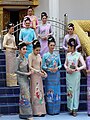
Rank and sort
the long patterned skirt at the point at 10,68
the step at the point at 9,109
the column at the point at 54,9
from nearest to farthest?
1. the step at the point at 9,109
2. the long patterned skirt at the point at 10,68
3. the column at the point at 54,9

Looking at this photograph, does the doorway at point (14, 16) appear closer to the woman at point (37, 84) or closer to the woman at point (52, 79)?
the woman at point (52, 79)

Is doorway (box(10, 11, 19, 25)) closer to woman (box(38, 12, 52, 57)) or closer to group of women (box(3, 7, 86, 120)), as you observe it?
woman (box(38, 12, 52, 57))

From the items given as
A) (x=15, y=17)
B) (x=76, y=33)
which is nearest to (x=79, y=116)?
(x=76, y=33)

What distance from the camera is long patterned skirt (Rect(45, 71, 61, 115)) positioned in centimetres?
756

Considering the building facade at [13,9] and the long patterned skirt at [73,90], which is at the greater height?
the building facade at [13,9]

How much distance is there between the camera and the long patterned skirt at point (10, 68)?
27.7 feet

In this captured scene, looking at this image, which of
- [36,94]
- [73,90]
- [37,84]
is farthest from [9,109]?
[73,90]

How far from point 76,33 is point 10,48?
84.2 inches

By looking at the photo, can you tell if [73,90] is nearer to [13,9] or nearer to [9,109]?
[9,109]

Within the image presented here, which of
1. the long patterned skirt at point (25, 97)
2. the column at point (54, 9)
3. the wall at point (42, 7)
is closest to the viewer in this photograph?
the long patterned skirt at point (25, 97)

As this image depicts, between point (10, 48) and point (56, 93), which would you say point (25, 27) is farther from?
point (56, 93)

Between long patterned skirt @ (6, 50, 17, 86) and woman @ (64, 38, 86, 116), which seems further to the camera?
long patterned skirt @ (6, 50, 17, 86)

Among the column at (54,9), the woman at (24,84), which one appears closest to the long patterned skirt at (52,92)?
the woman at (24,84)

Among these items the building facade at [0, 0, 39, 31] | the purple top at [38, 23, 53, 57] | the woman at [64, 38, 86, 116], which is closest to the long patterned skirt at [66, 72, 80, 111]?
the woman at [64, 38, 86, 116]
